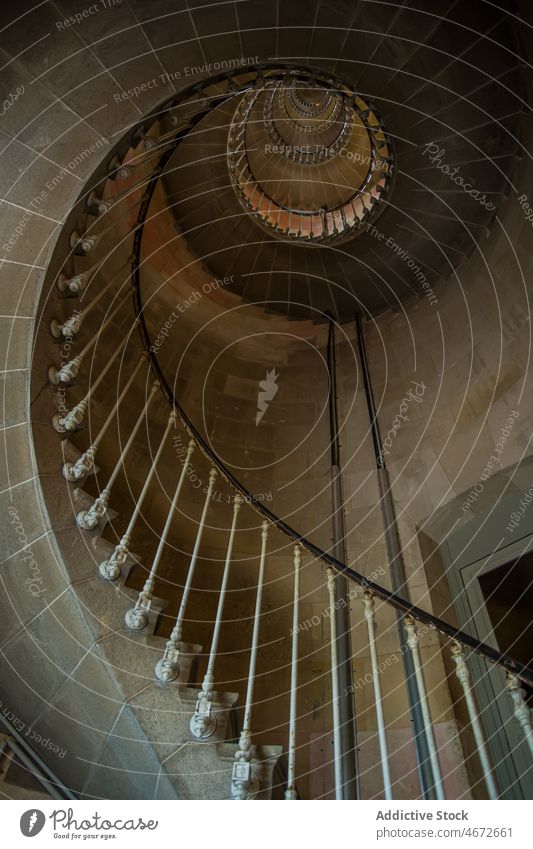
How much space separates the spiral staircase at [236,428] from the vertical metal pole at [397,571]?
2.1 inches

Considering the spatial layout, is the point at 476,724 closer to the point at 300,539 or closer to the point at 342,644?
the point at 300,539

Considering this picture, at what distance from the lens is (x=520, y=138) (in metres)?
3.56

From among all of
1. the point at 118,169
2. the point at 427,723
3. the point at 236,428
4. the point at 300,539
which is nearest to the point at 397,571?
the point at 300,539

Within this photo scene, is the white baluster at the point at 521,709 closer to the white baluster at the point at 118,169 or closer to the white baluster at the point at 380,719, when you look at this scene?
the white baluster at the point at 380,719

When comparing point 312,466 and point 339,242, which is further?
point 339,242

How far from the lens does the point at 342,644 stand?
310 centimetres

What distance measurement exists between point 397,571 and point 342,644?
64 cm

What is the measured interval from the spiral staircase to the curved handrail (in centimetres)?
1

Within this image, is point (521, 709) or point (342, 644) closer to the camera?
point (521, 709)

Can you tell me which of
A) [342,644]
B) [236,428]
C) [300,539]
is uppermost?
[236,428]

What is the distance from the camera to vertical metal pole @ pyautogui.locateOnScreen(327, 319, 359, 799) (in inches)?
102

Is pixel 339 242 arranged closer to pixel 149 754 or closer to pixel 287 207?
pixel 287 207

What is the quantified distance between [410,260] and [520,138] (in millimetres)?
1412
